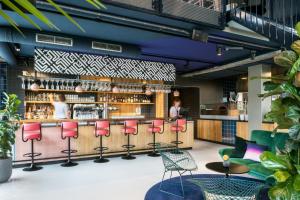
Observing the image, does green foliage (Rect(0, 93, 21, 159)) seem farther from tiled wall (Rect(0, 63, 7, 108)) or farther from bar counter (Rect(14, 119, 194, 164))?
tiled wall (Rect(0, 63, 7, 108))

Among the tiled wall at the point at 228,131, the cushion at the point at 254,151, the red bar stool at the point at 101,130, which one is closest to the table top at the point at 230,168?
the cushion at the point at 254,151

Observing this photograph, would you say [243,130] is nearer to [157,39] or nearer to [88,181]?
[157,39]

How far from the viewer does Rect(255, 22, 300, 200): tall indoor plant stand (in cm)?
161

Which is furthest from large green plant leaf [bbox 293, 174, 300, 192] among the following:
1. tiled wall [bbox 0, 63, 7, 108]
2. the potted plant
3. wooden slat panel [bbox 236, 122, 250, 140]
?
tiled wall [bbox 0, 63, 7, 108]

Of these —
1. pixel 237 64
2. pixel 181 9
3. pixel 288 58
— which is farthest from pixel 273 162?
pixel 237 64

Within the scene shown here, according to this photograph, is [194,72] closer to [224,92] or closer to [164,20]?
[224,92]

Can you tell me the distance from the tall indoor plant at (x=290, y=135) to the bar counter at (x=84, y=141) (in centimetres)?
571

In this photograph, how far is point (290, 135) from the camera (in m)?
1.69

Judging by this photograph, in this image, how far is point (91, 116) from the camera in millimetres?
8711

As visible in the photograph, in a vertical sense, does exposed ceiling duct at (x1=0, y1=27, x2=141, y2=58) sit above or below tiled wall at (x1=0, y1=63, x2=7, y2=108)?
above

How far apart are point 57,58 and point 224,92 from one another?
9.06 meters

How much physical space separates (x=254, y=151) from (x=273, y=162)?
338 cm

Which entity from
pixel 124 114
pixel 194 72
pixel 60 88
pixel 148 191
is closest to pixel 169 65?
pixel 194 72

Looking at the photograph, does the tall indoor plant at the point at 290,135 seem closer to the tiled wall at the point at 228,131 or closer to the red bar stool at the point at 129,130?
the red bar stool at the point at 129,130
